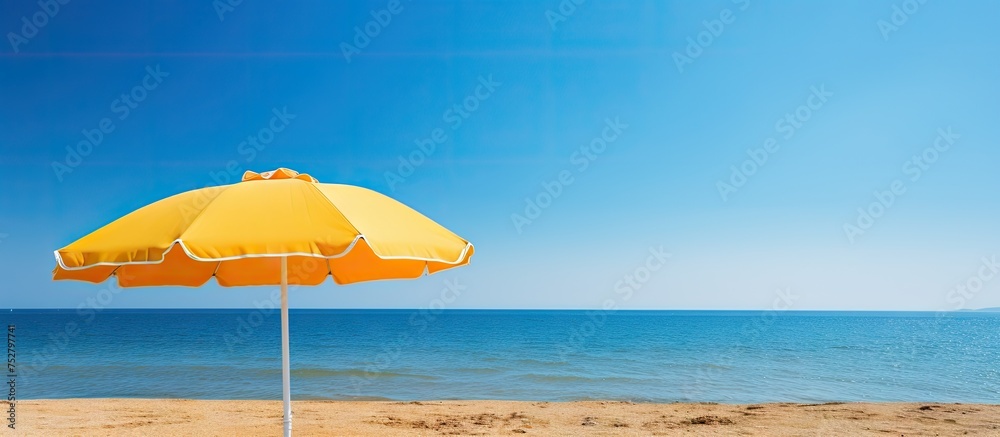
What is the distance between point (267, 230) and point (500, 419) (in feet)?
23.5

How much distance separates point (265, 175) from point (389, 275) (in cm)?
157

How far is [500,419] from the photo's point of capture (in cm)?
937

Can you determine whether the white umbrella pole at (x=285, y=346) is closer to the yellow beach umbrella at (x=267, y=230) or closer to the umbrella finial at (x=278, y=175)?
the yellow beach umbrella at (x=267, y=230)

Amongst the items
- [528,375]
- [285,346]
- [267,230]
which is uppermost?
[267,230]

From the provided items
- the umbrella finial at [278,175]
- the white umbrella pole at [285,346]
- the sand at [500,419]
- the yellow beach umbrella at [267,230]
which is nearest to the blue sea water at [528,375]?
the sand at [500,419]

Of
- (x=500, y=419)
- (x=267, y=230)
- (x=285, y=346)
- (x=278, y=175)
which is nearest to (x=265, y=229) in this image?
(x=267, y=230)

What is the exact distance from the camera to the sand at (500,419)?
26.9 feet

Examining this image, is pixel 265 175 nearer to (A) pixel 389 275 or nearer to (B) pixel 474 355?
(A) pixel 389 275

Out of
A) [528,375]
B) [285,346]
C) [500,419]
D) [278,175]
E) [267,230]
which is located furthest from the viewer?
Answer: [528,375]

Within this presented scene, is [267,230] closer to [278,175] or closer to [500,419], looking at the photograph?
[278,175]

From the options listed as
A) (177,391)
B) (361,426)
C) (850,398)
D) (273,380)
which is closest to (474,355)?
(273,380)

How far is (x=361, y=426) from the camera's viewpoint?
869 cm

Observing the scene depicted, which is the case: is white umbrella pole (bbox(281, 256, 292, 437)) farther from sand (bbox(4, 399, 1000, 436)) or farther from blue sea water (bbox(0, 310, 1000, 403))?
blue sea water (bbox(0, 310, 1000, 403))

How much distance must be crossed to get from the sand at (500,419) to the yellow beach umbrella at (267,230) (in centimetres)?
507
